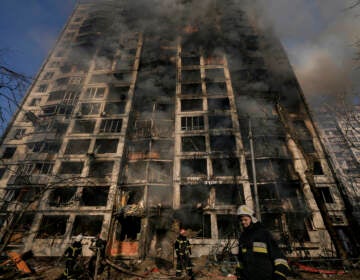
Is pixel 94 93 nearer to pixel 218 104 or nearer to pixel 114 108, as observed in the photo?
pixel 114 108

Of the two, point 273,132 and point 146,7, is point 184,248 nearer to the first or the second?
point 273,132

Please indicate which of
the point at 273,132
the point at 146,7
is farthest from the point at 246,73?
the point at 146,7

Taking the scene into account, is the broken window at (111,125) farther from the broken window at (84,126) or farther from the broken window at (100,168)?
the broken window at (100,168)

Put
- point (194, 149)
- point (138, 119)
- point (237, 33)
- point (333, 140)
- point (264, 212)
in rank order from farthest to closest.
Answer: point (333, 140), point (237, 33), point (138, 119), point (194, 149), point (264, 212)

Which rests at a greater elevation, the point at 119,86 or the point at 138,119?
the point at 119,86

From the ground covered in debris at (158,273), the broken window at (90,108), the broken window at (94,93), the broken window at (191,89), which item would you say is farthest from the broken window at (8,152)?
the broken window at (191,89)

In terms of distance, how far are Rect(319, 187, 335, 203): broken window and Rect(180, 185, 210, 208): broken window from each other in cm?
1170

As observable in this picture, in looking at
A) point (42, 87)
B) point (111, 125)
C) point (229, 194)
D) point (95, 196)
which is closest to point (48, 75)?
point (42, 87)

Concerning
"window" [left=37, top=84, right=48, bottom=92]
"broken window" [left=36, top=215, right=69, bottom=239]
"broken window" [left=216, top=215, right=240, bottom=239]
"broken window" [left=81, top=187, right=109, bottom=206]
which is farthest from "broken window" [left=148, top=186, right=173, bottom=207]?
"window" [left=37, top=84, right=48, bottom=92]

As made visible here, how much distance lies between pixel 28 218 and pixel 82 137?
954 centimetres

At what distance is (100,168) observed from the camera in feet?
69.3

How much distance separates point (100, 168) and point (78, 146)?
176 inches

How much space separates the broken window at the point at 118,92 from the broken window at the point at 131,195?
1260 centimetres

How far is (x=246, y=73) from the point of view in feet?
94.4
